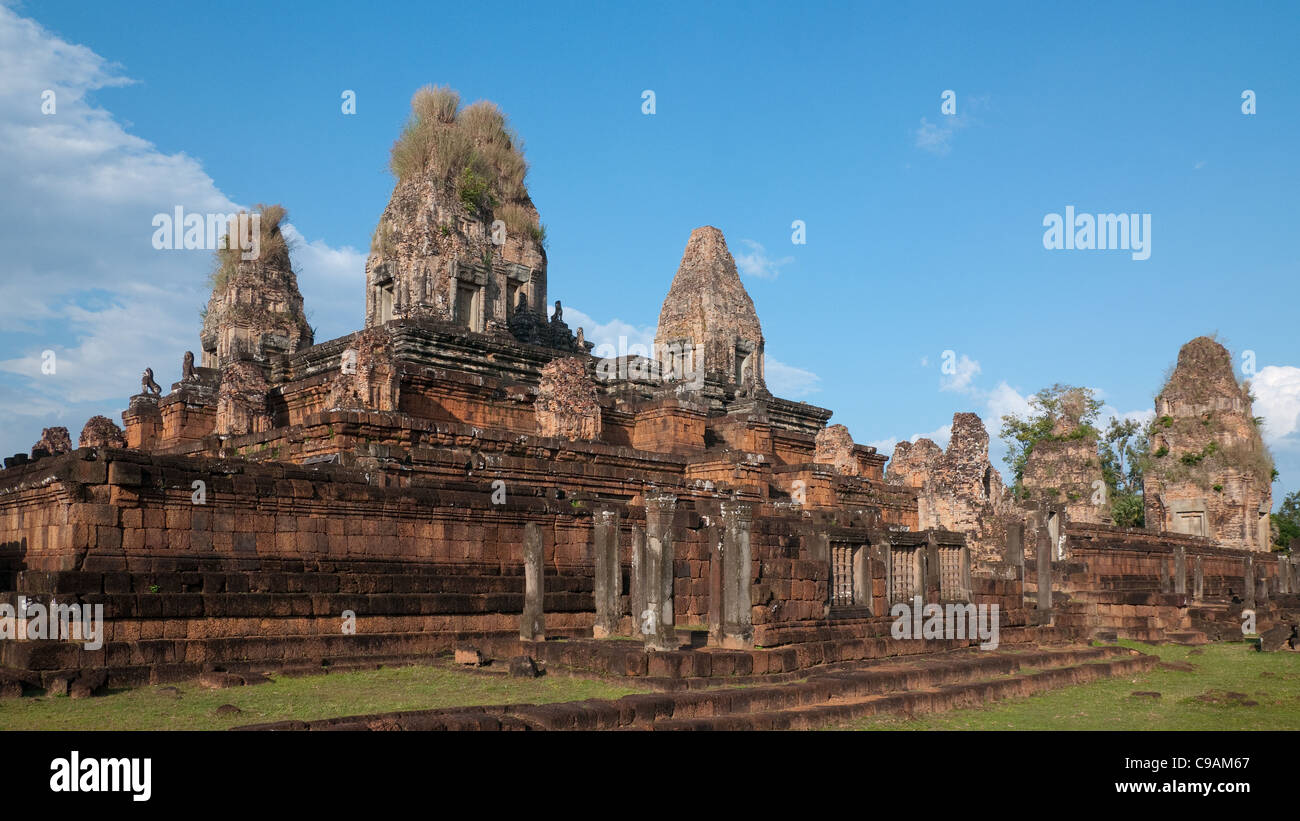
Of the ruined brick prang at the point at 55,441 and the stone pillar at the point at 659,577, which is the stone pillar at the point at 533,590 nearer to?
the stone pillar at the point at 659,577

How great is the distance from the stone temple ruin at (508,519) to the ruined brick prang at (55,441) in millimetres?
94

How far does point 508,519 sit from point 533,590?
2241 mm

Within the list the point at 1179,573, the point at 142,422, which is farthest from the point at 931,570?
the point at 142,422

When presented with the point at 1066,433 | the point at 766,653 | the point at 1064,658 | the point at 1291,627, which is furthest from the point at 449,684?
the point at 1066,433

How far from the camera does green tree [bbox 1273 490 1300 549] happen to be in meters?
49.7

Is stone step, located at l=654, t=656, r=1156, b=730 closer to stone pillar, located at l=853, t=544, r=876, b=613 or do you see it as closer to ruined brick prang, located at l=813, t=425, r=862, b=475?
stone pillar, located at l=853, t=544, r=876, b=613

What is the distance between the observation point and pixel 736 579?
444 inches

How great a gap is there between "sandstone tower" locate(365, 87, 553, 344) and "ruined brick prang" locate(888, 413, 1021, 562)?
10.9m

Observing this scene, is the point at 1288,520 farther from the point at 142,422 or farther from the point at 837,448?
the point at 142,422

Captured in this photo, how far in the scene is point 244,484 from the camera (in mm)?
12578

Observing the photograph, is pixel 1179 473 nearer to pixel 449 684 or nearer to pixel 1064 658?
pixel 1064 658

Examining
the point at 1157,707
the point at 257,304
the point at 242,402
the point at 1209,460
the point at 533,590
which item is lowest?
the point at 1157,707

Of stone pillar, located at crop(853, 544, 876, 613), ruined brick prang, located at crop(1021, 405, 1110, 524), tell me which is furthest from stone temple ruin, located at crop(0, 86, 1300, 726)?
ruined brick prang, located at crop(1021, 405, 1110, 524)
